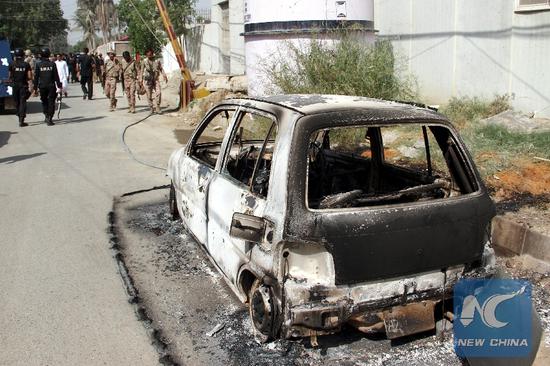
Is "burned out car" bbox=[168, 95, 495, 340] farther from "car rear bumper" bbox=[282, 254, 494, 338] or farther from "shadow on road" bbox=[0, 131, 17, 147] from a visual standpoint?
"shadow on road" bbox=[0, 131, 17, 147]

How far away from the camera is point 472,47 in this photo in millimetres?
11281

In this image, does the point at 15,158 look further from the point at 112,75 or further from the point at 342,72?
the point at 112,75

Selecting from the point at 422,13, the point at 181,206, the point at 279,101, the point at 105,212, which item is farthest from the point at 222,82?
the point at 279,101

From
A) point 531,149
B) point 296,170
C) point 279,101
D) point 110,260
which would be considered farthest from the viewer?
point 531,149

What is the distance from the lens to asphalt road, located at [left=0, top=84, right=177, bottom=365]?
3625mm

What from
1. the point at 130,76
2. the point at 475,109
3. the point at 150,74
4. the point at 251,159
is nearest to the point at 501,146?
the point at 475,109

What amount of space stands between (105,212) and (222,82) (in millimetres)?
10101

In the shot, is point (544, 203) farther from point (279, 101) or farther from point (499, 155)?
point (279, 101)

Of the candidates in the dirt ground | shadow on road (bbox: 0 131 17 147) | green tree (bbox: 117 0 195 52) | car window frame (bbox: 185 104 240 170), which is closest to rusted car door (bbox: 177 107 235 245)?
car window frame (bbox: 185 104 240 170)

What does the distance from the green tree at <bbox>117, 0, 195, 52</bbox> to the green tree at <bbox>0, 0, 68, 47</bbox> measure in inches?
1404

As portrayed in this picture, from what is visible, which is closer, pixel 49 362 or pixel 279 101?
pixel 49 362

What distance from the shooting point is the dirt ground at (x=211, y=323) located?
11.4 ft

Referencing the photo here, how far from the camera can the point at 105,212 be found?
675 cm

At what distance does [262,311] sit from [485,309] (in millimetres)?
1391
